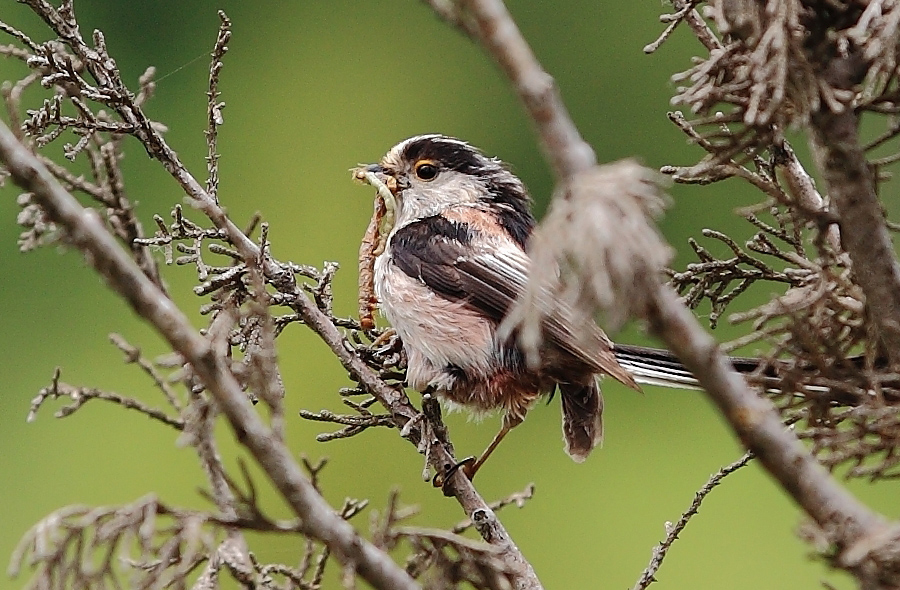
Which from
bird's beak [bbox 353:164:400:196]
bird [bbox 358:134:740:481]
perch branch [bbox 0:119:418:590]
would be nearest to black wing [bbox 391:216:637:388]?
bird [bbox 358:134:740:481]

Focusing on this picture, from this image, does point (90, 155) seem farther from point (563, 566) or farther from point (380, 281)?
point (563, 566)

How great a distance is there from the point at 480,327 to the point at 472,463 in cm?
43

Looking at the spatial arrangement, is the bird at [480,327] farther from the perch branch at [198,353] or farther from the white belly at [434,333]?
the perch branch at [198,353]

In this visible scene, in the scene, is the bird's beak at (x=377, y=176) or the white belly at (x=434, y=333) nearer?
the white belly at (x=434, y=333)

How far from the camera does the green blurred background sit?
1002 cm

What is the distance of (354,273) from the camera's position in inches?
429

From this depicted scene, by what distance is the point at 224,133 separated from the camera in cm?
1326

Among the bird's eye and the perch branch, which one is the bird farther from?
the perch branch

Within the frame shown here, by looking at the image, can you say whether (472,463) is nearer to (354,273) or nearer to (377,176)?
(377,176)

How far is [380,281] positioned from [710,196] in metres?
8.93

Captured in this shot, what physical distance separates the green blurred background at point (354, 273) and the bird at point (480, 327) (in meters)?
4.73

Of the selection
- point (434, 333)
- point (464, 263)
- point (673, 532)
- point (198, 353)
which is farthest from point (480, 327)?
point (198, 353)

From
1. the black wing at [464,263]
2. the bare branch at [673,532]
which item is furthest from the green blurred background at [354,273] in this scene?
the bare branch at [673,532]

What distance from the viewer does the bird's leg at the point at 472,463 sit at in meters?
2.70
